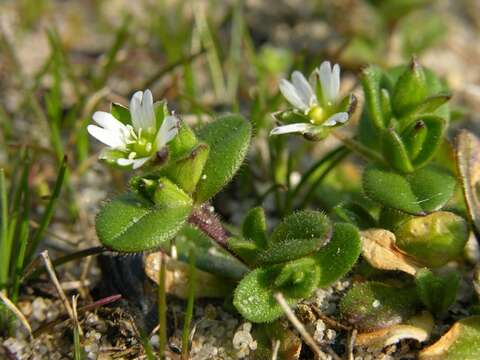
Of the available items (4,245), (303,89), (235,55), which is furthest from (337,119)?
(235,55)

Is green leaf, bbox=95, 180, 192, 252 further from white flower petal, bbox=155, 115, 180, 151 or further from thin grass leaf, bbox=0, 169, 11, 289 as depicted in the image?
thin grass leaf, bbox=0, 169, 11, 289

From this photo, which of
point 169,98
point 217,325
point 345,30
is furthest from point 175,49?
point 217,325

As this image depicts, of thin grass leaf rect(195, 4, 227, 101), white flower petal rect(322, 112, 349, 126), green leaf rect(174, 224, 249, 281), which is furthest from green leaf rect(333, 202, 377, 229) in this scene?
thin grass leaf rect(195, 4, 227, 101)

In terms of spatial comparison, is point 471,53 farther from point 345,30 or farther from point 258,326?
point 258,326

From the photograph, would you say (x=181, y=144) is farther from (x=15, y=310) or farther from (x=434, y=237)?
(x=434, y=237)

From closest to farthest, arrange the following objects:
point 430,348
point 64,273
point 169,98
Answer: point 430,348, point 64,273, point 169,98

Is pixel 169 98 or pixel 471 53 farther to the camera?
pixel 471 53
